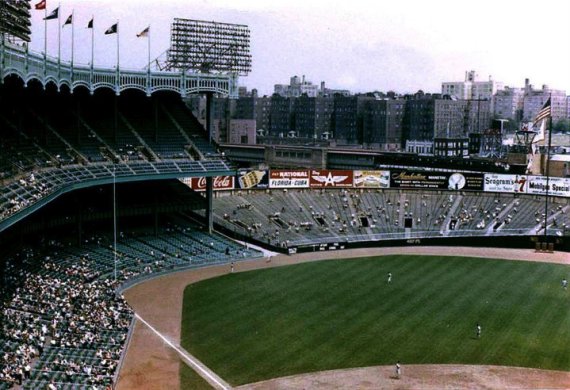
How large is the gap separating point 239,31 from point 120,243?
3702 centimetres

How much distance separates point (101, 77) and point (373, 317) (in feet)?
92.6

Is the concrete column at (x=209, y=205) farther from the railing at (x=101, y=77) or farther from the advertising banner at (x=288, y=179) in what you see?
the advertising banner at (x=288, y=179)

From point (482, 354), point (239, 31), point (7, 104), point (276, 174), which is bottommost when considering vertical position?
point (482, 354)

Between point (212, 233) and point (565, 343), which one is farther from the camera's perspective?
point (212, 233)

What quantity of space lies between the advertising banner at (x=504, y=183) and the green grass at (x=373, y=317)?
60.2ft

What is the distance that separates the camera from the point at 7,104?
4919cm

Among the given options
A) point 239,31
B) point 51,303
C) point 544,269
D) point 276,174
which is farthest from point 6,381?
point 239,31

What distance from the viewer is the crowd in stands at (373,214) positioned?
7050 centimetres

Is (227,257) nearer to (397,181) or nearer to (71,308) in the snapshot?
(71,308)

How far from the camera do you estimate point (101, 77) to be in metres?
57.0

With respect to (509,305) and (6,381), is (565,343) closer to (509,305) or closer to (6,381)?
(509,305)

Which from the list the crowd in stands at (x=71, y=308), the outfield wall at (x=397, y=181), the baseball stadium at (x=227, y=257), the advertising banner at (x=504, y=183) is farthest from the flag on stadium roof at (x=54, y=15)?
the advertising banner at (x=504, y=183)

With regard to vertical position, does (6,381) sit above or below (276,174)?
below

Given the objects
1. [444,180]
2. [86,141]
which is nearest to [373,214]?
[444,180]
